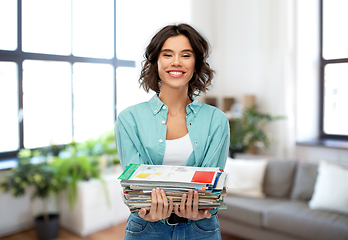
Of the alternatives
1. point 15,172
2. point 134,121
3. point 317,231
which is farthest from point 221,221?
point 134,121

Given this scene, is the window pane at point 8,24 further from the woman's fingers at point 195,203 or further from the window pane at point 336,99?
the window pane at point 336,99

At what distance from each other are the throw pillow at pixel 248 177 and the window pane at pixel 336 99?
160cm

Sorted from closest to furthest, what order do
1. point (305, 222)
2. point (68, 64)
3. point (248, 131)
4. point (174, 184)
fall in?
point (174, 184) < point (305, 222) < point (68, 64) < point (248, 131)

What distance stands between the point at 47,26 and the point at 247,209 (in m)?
2.73

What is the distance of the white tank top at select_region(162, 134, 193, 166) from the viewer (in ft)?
3.77

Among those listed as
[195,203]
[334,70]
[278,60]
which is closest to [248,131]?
[278,60]

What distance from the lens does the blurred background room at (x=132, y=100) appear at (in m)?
2.89

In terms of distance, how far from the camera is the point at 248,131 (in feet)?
12.5

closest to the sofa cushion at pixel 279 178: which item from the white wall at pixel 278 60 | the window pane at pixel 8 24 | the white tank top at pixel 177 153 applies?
the white wall at pixel 278 60

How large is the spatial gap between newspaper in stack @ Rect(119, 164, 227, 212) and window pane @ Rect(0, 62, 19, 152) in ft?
8.84

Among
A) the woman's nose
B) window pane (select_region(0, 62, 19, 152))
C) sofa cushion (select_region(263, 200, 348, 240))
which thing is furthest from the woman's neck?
window pane (select_region(0, 62, 19, 152))

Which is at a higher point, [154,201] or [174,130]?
[174,130]

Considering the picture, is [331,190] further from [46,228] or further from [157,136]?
[46,228]

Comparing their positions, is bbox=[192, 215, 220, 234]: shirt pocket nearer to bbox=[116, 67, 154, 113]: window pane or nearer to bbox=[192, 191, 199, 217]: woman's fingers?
bbox=[192, 191, 199, 217]: woman's fingers
